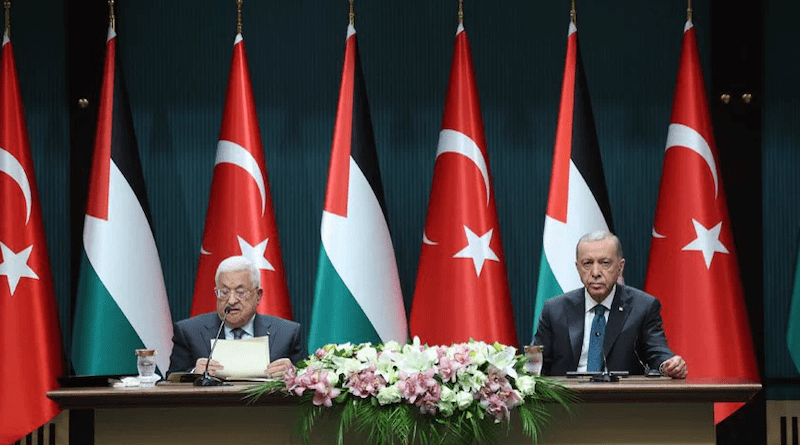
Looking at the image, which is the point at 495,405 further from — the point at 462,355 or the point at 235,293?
the point at 235,293

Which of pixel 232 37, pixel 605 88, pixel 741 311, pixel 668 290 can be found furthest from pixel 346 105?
pixel 741 311

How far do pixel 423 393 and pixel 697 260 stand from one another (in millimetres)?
2939

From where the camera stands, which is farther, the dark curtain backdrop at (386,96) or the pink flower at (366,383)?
the dark curtain backdrop at (386,96)

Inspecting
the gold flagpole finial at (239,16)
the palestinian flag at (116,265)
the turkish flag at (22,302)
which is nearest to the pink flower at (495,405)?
the palestinian flag at (116,265)

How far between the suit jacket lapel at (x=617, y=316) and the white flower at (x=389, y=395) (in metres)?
1.49

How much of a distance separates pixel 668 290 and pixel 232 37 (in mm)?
2855

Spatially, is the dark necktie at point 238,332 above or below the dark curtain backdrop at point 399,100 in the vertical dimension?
below

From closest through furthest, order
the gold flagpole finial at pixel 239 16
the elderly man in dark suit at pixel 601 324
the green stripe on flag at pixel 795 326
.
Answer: the elderly man in dark suit at pixel 601 324 < the green stripe on flag at pixel 795 326 < the gold flagpole finial at pixel 239 16

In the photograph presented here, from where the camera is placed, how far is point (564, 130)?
5422mm

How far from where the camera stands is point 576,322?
4.12 m

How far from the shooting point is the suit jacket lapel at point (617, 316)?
13.2ft

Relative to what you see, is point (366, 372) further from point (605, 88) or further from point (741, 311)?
point (605, 88)

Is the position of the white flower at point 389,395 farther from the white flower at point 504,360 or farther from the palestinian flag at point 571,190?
the palestinian flag at point 571,190

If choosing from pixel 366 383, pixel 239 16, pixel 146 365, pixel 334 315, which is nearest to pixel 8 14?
pixel 239 16
